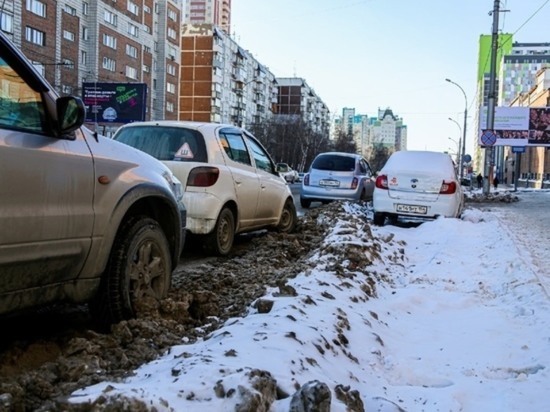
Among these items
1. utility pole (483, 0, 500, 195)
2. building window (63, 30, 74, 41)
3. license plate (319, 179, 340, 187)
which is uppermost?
building window (63, 30, 74, 41)

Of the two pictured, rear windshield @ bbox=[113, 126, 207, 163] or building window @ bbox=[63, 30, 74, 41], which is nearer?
rear windshield @ bbox=[113, 126, 207, 163]

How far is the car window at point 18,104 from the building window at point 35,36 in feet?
170

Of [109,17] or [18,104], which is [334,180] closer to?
[18,104]

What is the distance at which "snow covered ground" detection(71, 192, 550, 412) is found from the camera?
8.80ft

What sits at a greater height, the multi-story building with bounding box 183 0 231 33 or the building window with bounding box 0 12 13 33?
the multi-story building with bounding box 183 0 231 33

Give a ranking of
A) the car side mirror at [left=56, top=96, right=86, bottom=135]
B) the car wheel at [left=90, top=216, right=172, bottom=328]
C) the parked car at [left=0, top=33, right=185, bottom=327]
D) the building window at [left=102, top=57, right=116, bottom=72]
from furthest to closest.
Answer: the building window at [left=102, top=57, right=116, bottom=72] → the car wheel at [left=90, top=216, right=172, bottom=328] → the car side mirror at [left=56, top=96, right=86, bottom=135] → the parked car at [left=0, top=33, right=185, bottom=327]

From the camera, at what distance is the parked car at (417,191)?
37.3ft

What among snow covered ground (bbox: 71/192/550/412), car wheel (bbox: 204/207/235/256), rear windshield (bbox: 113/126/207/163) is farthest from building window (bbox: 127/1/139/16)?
snow covered ground (bbox: 71/192/550/412)

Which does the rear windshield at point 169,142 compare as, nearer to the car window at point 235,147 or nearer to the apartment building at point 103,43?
the car window at point 235,147

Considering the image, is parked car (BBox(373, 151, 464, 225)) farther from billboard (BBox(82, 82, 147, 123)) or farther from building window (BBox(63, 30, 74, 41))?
building window (BBox(63, 30, 74, 41))

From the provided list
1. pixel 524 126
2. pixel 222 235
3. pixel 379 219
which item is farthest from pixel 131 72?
pixel 222 235

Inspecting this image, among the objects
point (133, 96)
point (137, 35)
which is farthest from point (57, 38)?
point (137, 35)

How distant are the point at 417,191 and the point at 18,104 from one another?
358 inches

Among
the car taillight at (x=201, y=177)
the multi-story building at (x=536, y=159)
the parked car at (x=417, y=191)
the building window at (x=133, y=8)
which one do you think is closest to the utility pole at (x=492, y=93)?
the parked car at (x=417, y=191)
